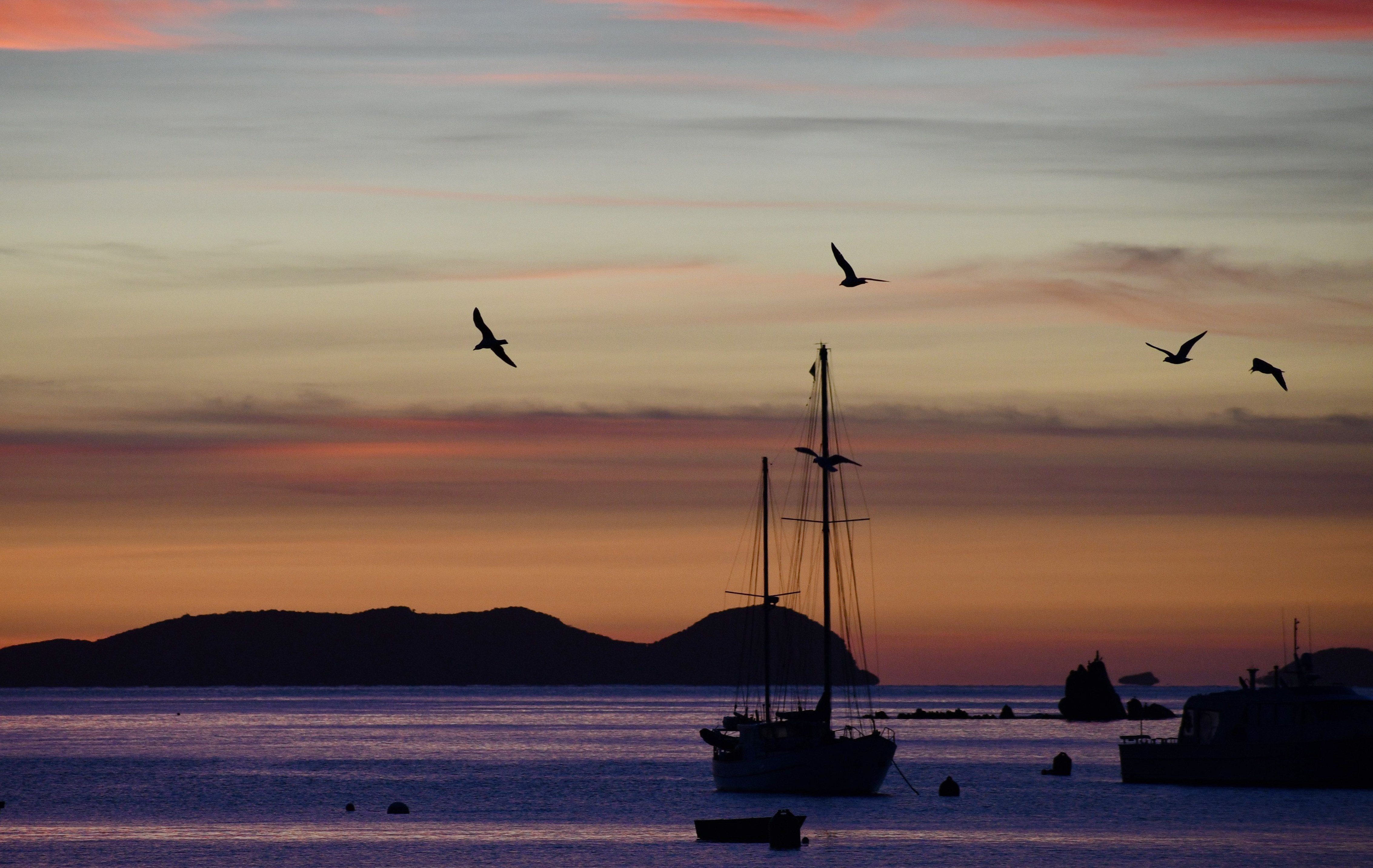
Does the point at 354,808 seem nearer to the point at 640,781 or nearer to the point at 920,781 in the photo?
the point at 640,781

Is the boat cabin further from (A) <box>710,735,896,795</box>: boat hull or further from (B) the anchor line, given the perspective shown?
(B) the anchor line

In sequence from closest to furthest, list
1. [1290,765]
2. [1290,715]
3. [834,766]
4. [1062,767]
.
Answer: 1. [1290,765]
2. [834,766]
3. [1290,715]
4. [1062,767]

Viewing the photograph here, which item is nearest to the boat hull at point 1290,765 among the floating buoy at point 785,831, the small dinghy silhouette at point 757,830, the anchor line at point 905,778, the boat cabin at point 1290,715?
the boat cabin at point 1290,715

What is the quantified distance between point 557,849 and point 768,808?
1791 centimetres

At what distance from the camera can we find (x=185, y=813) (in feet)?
268

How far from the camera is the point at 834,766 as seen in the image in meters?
76.0

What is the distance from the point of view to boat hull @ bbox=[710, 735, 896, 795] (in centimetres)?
7562

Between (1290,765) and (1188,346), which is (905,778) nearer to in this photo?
(1290,765)

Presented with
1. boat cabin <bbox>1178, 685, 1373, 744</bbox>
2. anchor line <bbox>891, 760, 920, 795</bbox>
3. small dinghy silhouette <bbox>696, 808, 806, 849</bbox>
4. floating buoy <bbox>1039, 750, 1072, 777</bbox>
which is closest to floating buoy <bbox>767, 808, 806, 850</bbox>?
small dinghy silhouette <bbox>696, 808, 806, 849</bbox>

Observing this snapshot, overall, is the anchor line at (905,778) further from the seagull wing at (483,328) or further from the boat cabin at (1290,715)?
the seagull wing at (483,328)

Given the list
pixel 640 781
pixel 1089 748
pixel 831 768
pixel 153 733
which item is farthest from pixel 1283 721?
pixel 153 733

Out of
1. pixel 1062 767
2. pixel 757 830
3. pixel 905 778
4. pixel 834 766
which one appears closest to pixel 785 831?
pixel 757 830

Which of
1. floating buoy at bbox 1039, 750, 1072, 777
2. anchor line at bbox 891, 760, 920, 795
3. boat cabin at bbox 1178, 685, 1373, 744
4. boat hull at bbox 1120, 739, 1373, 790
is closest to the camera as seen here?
boat hull at bbox 1120, 739, 1373, 790

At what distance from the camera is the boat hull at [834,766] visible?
75625 millimetres
